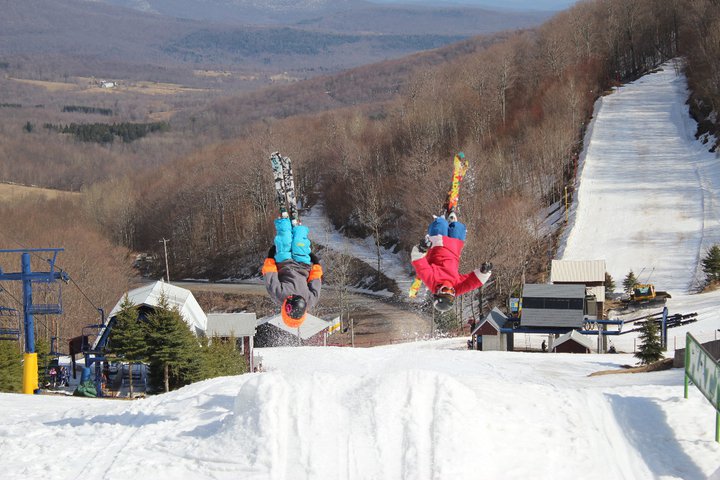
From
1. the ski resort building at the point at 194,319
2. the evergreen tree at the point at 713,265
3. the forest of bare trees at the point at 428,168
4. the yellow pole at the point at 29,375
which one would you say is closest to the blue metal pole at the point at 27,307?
the yellow pole at the point at 29,375

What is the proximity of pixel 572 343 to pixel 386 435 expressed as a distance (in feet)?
70.5

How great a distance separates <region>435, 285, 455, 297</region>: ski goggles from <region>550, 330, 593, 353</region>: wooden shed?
20435mm

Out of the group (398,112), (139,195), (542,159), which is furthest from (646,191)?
(139,195)

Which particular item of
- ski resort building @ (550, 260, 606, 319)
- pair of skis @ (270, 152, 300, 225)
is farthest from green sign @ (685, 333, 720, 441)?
ski resort building @ (550, 260, 606, 319)

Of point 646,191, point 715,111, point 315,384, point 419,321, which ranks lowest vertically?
point 419,321

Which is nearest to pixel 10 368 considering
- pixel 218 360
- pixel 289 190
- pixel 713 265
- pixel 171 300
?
pixel 218 360

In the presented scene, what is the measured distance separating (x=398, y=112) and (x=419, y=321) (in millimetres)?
44342

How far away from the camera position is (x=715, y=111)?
72.0m

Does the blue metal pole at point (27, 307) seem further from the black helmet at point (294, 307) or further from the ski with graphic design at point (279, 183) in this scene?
the ski with graphic design at point (279, 183)

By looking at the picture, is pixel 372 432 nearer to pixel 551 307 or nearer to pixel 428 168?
pixel 551 307

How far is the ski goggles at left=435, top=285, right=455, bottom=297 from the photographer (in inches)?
565

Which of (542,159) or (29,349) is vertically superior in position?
(542,159)

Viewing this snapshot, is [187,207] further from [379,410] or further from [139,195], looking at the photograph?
[379,410]

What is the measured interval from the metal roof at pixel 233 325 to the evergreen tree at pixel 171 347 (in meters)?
6.78
